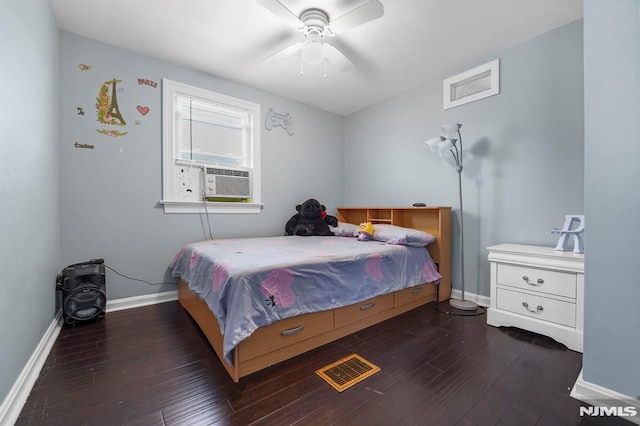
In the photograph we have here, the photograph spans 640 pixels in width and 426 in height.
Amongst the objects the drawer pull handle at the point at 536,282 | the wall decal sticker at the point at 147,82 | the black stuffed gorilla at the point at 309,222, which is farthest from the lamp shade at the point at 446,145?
the wall decal sticker at the point at 147,82

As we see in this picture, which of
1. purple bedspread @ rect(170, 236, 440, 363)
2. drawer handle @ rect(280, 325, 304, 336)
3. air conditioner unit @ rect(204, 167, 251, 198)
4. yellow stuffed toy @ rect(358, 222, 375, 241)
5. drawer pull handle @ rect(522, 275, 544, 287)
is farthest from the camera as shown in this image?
air conditioner unit @ rect(204, 167, 251, 198)

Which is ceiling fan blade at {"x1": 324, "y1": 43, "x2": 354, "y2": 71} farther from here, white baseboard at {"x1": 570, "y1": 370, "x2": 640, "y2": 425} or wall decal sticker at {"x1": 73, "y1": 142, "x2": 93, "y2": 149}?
white baseboard at {"x1": 570, "y1": 370, "x2": 640, "y2": 425}

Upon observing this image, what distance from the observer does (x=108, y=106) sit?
8.43ft

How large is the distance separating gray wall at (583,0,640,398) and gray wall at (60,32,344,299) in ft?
10.5

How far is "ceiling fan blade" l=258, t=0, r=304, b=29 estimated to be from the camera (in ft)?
5.65

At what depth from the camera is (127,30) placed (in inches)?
93.4

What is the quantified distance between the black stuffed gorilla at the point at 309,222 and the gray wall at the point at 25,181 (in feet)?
7.77

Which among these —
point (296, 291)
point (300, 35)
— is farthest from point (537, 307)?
point (300, 35)

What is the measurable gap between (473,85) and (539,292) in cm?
220

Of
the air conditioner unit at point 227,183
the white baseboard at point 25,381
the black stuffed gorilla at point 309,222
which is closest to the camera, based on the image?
the white baseboard at point 25,381

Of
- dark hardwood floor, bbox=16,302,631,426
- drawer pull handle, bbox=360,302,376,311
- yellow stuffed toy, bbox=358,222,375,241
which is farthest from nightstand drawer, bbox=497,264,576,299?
yellow stuffed toy, bbox=358,222,375,241

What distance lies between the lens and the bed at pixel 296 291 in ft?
5.04

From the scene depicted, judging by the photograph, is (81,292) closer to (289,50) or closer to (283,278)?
(283,278)

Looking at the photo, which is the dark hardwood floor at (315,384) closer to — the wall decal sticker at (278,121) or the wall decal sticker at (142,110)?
the wall decal sticker at (142,110)
